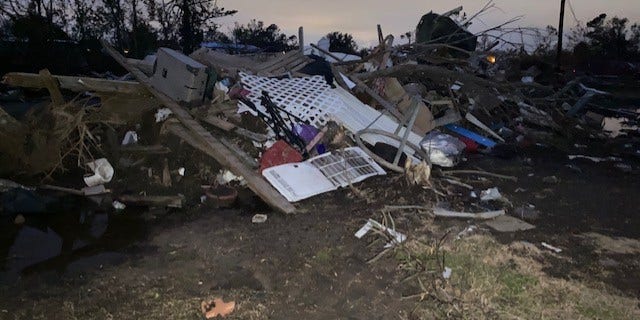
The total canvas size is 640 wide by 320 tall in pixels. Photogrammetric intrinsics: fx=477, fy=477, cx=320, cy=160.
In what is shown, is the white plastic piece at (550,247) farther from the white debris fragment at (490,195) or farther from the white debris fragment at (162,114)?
the white debris fragment at (162,114)

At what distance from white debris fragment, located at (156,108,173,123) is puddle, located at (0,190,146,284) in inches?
64.3

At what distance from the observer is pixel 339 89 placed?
7762 millimetres

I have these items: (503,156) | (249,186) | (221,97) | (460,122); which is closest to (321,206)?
(249,186)

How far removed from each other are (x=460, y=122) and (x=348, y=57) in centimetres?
271

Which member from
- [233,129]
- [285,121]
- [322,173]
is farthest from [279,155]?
[285,121]

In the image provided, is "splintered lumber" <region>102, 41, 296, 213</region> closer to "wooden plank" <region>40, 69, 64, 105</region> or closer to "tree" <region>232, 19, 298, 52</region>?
"wooden plank" <region>40, 69, 64, 105</region>

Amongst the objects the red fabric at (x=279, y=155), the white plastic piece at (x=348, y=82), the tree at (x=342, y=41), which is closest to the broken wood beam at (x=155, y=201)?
the red fabric at (x=279, y=155)

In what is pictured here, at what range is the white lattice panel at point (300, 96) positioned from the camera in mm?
6875

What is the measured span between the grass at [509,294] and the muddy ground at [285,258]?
0.06ft

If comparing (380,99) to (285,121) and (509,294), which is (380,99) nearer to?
(285,121)

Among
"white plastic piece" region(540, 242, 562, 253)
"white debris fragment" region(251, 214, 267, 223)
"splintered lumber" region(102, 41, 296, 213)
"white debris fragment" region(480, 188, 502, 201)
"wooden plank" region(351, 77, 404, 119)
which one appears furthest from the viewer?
"wooden plank" region(351, 77, 404, 119)

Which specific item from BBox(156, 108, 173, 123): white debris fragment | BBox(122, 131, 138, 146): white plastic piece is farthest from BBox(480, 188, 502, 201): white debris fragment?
BBox(122, 131, 138, 146): white plastic piece

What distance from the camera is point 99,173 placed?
5652 millimetres

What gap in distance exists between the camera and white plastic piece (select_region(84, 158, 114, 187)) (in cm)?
555
